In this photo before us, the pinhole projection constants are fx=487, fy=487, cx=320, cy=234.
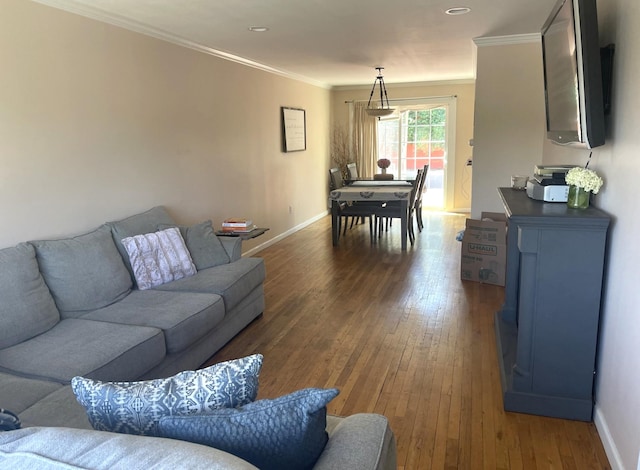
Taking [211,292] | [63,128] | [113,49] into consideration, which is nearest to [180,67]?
[113,49]

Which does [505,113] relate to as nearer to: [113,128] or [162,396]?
[113,128]

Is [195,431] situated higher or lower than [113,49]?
lower

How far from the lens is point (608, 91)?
2268 millimetres

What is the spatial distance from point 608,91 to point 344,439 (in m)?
2.04

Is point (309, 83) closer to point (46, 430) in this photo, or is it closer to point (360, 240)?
point (360, 240)

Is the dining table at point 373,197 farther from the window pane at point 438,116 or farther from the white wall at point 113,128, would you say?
the window pane at point 438,116

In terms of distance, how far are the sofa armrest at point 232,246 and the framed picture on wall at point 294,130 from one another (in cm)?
315

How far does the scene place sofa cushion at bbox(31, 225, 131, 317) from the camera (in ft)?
9.01

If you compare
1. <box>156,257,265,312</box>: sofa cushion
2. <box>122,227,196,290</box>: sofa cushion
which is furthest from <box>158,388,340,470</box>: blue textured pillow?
<box>122,227,196,290</box>: sofa cushion

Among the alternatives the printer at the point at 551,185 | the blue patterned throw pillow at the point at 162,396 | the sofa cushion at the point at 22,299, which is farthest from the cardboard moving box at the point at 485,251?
the blue patterned throw pillow at the point at 162,396

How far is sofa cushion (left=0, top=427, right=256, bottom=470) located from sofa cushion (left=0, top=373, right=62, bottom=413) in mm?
1095

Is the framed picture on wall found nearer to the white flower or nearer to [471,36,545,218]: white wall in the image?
[471,36,545,218]: white wall

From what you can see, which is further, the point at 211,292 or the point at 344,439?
the point at 211,292

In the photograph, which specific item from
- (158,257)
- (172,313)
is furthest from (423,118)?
(172,313)
